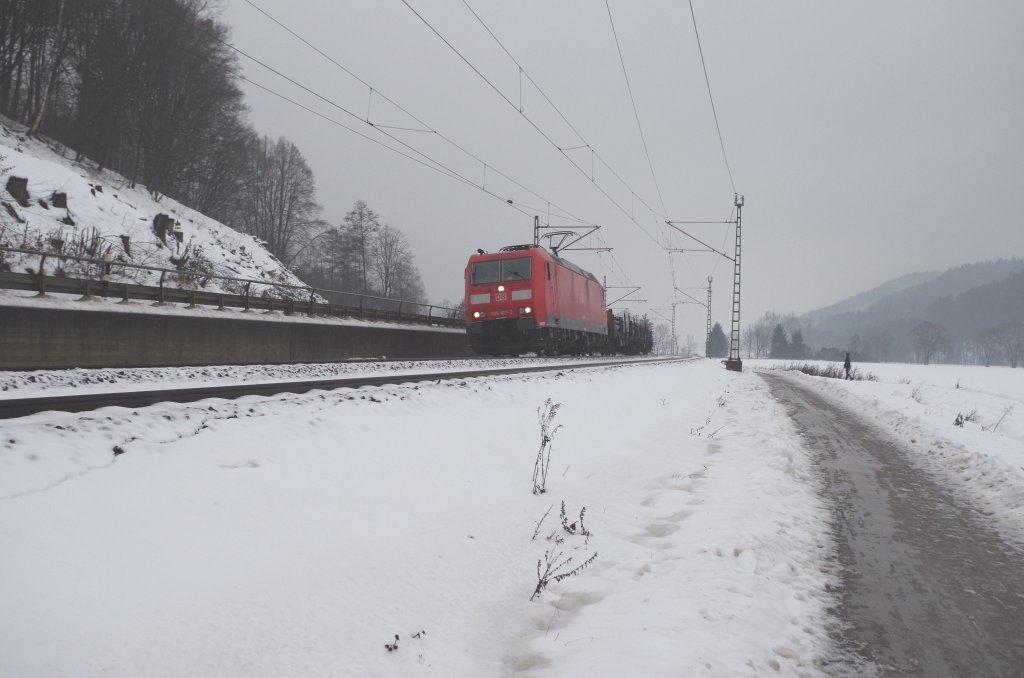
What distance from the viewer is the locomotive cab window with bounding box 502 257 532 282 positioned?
18.0 metres

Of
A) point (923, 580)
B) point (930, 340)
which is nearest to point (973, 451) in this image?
point (923, 580)

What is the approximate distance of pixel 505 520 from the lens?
410 centimetres

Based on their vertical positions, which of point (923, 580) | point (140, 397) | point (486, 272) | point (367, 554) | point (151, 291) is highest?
point (486, 272)

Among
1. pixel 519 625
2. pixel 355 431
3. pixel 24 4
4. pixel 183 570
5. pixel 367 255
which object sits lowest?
pixel 519 625

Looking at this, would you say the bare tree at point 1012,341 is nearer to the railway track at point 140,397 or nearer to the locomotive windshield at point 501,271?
the locomotive windshield at point 501,271

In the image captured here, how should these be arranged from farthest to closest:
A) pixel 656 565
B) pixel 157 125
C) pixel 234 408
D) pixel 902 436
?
pixel 157 125 < pixel 902 436 < pixel 234 408 < pixel 656 565

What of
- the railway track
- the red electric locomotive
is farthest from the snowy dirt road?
the red electric locomotive

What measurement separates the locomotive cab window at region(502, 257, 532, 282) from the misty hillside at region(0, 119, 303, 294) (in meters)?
9.20

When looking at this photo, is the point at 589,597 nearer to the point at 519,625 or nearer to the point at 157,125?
the point at 519,625

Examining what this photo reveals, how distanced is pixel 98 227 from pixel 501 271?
1568 centimetres

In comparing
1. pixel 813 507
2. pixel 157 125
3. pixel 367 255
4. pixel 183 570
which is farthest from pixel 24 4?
pixel 813 507

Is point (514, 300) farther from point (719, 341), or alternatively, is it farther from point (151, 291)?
point (719, 341)

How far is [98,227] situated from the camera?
19969 millimetres

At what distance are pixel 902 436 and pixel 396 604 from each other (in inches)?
389
